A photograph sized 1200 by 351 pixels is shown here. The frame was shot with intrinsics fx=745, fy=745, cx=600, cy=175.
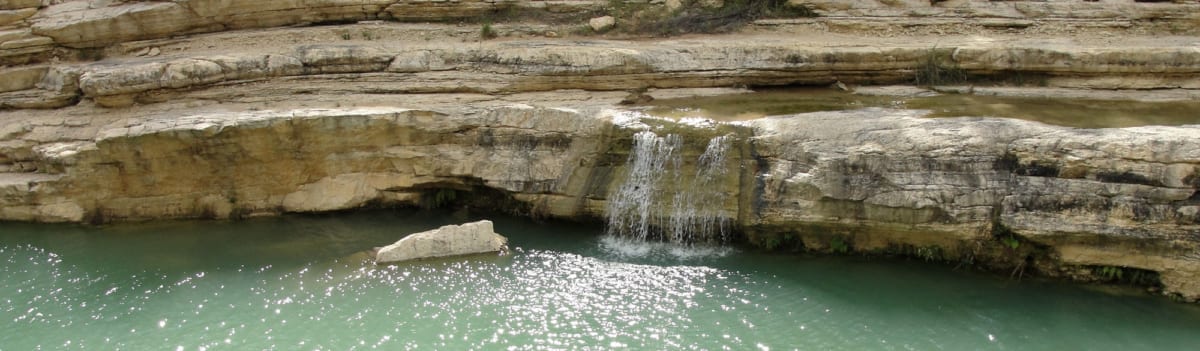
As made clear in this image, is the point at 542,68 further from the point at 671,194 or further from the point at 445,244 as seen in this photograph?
the point at 445,244

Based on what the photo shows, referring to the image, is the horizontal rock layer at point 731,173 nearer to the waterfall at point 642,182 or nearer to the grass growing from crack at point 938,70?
the waterfall at point 642,182

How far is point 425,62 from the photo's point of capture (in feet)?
40.8

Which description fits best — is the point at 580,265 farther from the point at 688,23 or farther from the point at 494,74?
the point at 688,23

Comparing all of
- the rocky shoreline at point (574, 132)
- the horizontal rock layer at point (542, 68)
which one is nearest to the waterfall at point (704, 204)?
the rocky shoreline at point (574, 132)

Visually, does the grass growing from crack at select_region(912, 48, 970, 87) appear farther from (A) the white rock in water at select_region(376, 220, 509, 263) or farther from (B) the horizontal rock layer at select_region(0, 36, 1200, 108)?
(A) the white rock in water at select_region(376, 220, 509, 263)

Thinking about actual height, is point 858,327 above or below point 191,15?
below

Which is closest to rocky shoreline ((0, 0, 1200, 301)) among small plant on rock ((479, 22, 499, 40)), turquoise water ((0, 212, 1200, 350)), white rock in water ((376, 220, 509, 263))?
small plant on rock ((479, 22, 499, 40))

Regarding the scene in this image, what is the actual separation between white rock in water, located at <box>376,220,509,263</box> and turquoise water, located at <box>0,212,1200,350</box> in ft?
0.62

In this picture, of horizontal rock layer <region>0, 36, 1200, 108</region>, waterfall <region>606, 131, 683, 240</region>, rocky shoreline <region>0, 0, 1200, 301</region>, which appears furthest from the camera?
horizontal rock layer <region>0, 36, 1200, 108</region>

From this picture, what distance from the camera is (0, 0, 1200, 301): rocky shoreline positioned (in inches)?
348

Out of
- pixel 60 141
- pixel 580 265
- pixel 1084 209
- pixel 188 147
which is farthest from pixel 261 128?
pixel 1084 209

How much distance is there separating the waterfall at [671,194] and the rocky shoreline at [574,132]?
0.44ft

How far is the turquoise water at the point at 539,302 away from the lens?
805 centimetres

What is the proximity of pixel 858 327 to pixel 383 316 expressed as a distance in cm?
538
